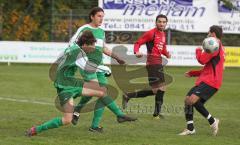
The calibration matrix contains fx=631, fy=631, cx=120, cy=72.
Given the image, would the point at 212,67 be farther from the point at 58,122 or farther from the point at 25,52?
the point at 25,52

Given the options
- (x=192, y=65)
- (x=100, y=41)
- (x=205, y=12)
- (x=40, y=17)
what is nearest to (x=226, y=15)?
(x=205, y=12)

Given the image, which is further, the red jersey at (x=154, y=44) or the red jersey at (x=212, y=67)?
the red jersey at (x=154, y=44)

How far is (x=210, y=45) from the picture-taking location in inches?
372

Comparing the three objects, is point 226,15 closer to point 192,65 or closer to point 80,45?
point 192,65

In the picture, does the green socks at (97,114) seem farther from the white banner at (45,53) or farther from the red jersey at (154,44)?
the white banner at (45,53)

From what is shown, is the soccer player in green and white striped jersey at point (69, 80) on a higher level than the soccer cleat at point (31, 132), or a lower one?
higher

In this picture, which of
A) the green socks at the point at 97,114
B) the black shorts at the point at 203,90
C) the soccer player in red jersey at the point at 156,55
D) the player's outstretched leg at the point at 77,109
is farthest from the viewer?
the soccer player in red jersey at the point at 156,55

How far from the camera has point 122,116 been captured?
33.2 feet

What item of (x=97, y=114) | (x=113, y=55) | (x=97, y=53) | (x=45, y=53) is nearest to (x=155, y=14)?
(x=45, y=53)

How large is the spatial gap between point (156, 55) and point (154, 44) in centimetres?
23

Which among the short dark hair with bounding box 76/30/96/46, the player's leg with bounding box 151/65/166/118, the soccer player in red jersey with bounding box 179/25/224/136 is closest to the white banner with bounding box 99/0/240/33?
the player's leg with bounding box 151/65/166/118

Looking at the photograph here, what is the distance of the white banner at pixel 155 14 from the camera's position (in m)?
31.7

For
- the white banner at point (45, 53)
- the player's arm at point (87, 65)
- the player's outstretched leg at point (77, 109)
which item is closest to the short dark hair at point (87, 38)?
the player's arm at point (87, 65)

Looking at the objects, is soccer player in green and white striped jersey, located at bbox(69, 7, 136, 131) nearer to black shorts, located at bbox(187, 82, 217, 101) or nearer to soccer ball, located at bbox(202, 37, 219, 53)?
black shorts, located at bbox(187, 82, 217, 101)
